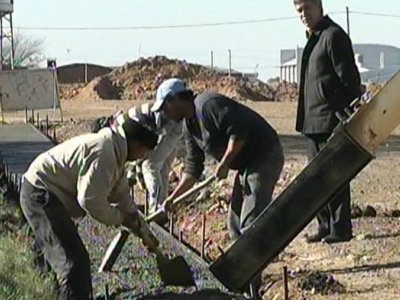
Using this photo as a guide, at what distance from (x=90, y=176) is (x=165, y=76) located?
47.8m

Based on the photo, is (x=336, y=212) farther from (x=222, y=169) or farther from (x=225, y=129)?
(x=225, y=129)

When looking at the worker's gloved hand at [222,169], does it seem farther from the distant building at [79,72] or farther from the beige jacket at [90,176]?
the distant building at [79,72]

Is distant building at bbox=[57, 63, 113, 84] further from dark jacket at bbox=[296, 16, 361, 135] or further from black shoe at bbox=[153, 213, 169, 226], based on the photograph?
dark jacket at bbox=[296, 16, 361, 135]

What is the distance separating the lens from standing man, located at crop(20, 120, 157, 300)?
6.04 metres

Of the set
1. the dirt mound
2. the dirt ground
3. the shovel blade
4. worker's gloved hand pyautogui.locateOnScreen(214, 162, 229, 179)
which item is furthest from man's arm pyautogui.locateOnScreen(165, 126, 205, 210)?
the dirt mound

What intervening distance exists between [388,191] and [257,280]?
5.49 metres

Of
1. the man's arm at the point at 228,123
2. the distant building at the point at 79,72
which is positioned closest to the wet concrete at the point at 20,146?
the man's arm at the point at 228,123

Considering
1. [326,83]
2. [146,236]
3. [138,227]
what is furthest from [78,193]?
[326,83]

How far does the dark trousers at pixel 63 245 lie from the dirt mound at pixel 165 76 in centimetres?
4075

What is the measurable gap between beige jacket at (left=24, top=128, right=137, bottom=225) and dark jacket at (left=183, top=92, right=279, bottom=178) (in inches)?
33.9

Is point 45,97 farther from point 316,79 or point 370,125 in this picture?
point 370,125

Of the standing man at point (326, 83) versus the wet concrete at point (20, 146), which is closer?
the standing man at point (326, 83)

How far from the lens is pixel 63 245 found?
21.2 feet

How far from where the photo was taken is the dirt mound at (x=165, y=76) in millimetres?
51125
